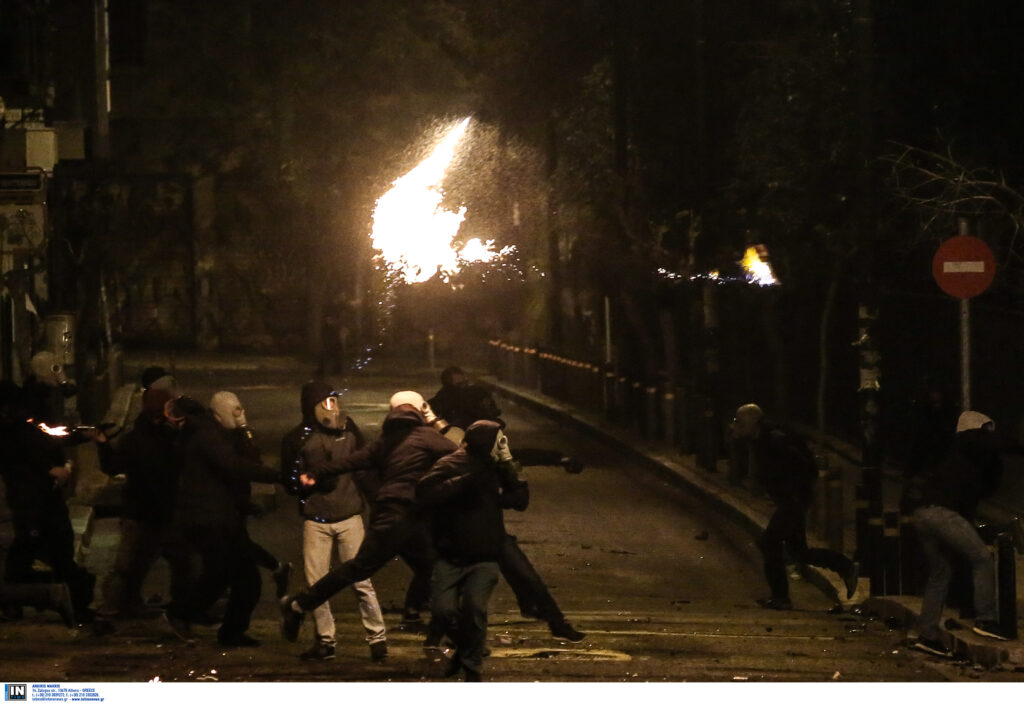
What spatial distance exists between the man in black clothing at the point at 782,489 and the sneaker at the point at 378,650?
3.83m

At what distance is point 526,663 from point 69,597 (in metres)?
2.76

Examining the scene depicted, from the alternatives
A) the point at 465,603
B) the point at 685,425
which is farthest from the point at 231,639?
the point at 685,425

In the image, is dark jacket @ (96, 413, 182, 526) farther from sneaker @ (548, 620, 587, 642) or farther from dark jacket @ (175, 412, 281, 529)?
sneaker @ (548, 620, 587, 642)

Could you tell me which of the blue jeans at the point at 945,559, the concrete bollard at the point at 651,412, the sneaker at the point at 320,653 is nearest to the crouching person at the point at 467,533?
the sneaker at the point at 320,653

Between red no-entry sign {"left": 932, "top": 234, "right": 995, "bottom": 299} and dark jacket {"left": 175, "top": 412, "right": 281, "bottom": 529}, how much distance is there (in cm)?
551

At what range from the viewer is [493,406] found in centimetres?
1297

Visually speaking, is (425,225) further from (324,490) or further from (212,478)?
(324,490)

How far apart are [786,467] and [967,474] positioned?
2.45 meters

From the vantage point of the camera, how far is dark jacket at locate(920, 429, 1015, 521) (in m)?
10.1

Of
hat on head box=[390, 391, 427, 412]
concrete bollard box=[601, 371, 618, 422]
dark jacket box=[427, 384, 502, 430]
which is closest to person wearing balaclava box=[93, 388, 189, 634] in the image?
hat on head box=[390, 391, 427, 412]

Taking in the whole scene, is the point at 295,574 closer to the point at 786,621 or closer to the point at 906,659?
the point at 786,621

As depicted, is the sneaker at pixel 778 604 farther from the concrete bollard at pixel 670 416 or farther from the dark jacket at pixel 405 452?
the concrete bollard at pixel 670 416

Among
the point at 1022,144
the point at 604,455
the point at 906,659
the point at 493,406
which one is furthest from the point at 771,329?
the point at 906,659

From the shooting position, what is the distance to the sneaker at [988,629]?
32.8 ft
